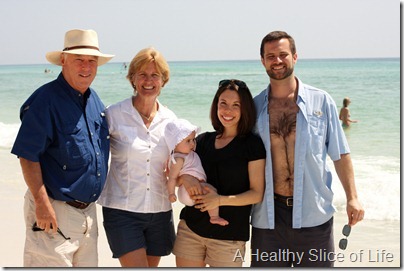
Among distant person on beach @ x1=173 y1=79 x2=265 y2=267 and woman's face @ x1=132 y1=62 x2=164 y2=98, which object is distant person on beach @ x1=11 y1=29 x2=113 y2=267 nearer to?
woman's face @ x1=132 y1=62 x2=164 y2=98

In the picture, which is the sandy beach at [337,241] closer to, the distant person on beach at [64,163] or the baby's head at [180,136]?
the baby's head at [180,136]

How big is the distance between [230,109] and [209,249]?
102 cm

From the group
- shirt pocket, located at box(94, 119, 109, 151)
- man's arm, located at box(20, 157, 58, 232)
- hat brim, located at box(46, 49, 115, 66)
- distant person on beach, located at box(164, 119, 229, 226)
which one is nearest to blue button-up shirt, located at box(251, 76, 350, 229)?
distant person on beach, located at box(164, 119, 229, 226)

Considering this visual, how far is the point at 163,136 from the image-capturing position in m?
4.24

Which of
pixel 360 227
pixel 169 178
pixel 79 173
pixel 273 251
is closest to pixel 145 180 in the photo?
pixel 169 178

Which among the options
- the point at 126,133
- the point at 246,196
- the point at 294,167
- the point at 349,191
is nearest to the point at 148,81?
the point at 126,133

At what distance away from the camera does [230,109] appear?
401 centimetres

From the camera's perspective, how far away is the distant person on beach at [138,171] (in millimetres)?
4156

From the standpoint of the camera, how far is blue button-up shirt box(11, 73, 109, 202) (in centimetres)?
370

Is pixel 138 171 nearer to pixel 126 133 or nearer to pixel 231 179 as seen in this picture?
pixel 126 133

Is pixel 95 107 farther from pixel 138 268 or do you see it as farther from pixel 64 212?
pixel 138 268

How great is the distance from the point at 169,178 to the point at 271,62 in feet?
3.75

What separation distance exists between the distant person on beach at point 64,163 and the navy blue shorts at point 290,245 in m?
1.26

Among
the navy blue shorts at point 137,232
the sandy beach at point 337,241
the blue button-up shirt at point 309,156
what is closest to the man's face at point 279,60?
the blue button-up shirt at point 309,156
